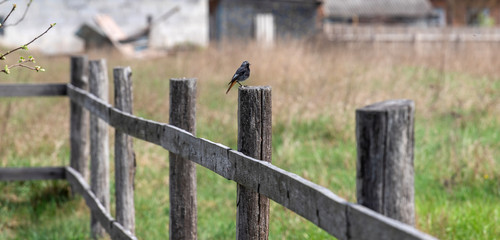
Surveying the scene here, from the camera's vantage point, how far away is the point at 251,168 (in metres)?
2.43

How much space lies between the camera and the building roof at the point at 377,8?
3675 centimetres

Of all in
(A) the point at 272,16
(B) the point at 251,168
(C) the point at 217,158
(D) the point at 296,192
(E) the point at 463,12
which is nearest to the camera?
(D) the point at 296,192

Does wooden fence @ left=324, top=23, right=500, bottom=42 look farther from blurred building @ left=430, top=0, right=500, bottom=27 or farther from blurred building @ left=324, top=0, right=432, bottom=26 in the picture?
blurred building @ left=430, top=0, right=500, bottom=27

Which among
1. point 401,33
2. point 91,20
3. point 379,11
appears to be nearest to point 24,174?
point 401,33

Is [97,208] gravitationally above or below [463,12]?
below

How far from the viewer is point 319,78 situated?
9719 mm

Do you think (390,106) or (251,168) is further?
(251,168)

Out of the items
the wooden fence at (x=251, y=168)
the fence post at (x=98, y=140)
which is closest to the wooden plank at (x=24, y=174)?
the wooden fence at (x=251, y=168)

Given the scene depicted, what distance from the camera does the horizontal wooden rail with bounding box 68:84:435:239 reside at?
1.61 metres

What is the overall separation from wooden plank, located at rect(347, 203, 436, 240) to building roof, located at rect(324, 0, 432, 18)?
35164 mm

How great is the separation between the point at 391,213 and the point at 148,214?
13.9ft

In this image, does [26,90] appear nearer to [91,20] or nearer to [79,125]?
[79,125]

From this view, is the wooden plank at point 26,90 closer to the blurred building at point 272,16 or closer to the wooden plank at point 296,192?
the wooden plank at point 296,192

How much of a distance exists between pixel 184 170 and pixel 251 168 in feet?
3.93
